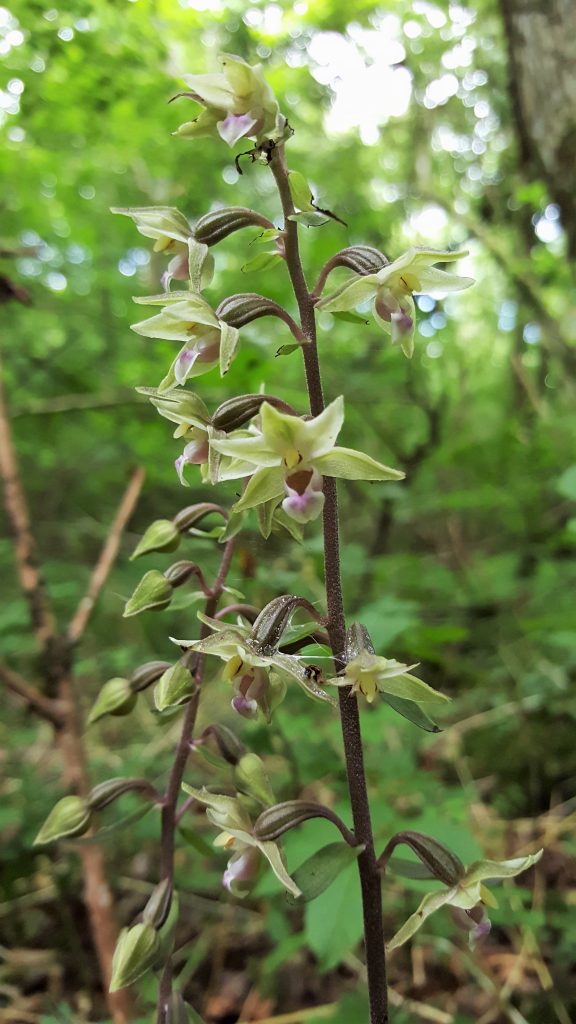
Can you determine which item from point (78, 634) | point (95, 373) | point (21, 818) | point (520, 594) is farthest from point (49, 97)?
point (520, 594)

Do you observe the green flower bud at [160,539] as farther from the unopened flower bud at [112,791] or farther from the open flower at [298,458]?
the unopened flower bud at [112,791]

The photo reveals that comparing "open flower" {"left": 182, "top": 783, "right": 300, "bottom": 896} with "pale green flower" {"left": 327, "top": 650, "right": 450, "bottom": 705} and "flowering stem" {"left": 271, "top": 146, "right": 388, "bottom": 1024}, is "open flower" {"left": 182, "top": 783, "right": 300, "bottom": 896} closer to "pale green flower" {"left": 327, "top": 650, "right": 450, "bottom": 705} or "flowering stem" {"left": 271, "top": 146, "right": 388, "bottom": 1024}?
"flowering stem" {"left": 271, "top": 146, "right": 388, "bottom": 1024}

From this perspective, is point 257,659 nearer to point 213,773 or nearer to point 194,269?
point 194,269

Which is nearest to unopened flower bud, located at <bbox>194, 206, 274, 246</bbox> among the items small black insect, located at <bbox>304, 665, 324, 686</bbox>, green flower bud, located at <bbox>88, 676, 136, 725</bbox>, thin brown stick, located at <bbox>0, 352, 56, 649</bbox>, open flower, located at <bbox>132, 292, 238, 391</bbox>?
open flower, located at <bbox>132, 292, 238, 391</bbox>

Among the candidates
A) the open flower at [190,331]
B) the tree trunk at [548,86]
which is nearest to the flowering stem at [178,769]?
the open flower at [190,331]

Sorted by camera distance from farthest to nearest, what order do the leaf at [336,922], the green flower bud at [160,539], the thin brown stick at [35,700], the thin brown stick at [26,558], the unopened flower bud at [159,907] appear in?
the thin brown stick at [26,558] → the thin brown stick at [35,700] → the leaf at [336,922] → the green flower bud at [160,539] → the unopened flower bud at [159,907]

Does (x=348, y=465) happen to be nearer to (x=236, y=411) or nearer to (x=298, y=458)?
(x=298, y=458)
